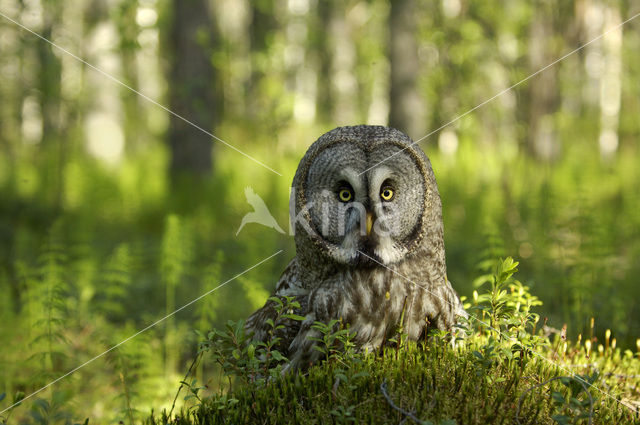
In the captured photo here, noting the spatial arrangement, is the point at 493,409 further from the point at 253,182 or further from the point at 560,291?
the point at 253,182

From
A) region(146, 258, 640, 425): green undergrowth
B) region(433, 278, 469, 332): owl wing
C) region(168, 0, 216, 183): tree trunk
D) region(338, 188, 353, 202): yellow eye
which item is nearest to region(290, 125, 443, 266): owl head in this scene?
region(338, 188, 353, 202): yellow eye

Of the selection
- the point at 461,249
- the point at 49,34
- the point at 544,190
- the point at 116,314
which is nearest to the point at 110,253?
the point at 116,314

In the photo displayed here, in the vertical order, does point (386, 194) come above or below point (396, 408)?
above

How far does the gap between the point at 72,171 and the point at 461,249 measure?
20.5 ft

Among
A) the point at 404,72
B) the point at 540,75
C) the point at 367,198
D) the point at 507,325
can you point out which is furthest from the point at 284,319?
the point at 404,72

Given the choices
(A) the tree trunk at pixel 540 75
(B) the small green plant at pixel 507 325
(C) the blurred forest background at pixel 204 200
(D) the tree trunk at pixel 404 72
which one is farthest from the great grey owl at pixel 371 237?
(D) the tree trunk at pixel 404 72

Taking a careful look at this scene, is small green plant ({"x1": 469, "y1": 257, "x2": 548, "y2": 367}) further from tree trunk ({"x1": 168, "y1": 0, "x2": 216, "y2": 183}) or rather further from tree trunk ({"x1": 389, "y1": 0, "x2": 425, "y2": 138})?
tree trunk ({"x1": 168, "y1": 0, "x2": 216, "y2": 183})

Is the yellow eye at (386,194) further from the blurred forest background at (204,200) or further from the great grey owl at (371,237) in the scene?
the blurred forest background at (204,200)

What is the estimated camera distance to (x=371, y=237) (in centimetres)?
229

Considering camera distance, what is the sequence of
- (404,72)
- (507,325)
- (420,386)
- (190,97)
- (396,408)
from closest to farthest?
(396,408), (420,386), (507,325), (404,72), (190,97)

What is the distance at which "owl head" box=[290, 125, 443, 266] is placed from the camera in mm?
2281

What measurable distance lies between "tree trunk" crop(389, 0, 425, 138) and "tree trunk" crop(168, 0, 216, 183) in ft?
9.54

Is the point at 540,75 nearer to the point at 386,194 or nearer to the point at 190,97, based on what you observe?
the point at 190,97

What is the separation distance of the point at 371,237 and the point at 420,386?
638 mm
